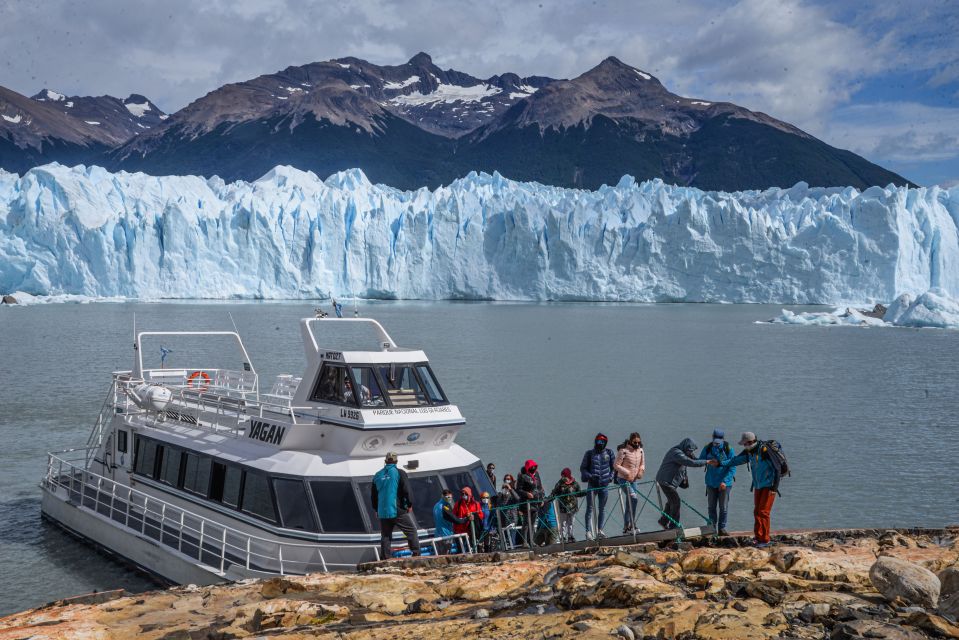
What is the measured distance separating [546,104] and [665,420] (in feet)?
601

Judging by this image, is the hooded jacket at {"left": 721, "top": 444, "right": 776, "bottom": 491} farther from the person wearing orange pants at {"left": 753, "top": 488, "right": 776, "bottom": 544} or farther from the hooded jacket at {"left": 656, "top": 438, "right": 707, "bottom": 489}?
the hooded jacket at {"left": 656, "top": 438, "right": 707, "bottom": 489}

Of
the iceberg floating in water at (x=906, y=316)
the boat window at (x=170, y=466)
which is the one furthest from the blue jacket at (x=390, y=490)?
the iceberg floating in water at (x=906, y=316)

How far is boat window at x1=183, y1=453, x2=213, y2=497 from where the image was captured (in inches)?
437

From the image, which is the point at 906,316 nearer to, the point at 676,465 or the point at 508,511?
the point at 676,465

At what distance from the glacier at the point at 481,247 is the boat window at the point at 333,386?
182 ft

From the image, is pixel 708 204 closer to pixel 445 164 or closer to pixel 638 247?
pixel 638 247

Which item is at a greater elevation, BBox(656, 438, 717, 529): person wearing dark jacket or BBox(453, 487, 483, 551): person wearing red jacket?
BBox(656, 438, 717, 529): person wearing dark jacket

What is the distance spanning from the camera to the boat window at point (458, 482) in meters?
10.2

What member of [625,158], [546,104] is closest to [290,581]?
[625,158]

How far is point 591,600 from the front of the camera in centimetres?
652

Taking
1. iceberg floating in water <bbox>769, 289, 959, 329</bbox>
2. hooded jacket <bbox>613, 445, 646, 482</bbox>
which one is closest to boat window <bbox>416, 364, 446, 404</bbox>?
hooded jacket <bbox>613, 445, 646, 482</bbox>

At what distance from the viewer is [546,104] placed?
7815 inches

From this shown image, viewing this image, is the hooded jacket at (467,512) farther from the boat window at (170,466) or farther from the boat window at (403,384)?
the boat window at (170,466)

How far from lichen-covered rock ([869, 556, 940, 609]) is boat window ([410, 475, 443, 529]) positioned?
194 inches
